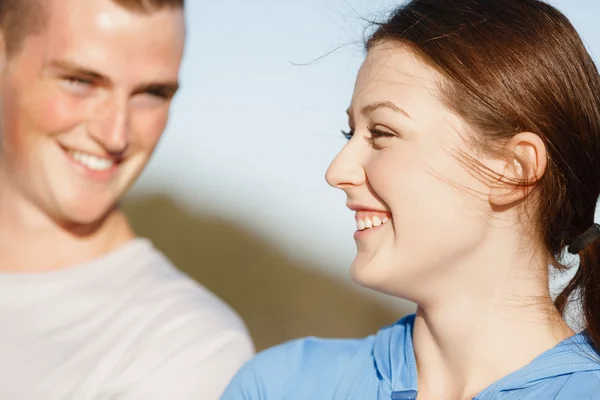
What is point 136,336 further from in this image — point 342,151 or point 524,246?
point 524,246

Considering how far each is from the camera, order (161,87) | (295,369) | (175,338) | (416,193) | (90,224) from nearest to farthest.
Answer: (416,193) < (295,369) < (175,338) < (161,87) < (90,224)

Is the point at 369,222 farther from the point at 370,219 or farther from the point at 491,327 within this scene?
the point at 491,327

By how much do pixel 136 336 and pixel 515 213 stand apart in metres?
1.29

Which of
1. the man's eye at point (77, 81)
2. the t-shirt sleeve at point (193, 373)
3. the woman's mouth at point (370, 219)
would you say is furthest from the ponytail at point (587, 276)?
the man's eye at point (77, 81)

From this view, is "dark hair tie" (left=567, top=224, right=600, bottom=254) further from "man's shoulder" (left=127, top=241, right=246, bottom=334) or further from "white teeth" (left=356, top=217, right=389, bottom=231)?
"man's shoulder" (left=127, top=241, right=246, bottom=334)

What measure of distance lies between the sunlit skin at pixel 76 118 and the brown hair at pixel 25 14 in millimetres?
28

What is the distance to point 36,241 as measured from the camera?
122 inches

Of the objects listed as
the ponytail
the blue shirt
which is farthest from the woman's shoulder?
the ponytail

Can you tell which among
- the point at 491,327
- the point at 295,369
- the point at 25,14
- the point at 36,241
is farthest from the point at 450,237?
the point at 25,14

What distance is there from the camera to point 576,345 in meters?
2.37

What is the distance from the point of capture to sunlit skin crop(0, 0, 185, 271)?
294 centimetres

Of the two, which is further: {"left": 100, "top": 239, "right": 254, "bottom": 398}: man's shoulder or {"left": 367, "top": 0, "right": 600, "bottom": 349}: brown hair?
{"left": 100, "top": 239, "right": 254, "bottom": 398}: man's shoulder

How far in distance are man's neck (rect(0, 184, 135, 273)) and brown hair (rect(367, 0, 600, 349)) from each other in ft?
4.49

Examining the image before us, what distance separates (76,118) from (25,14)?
49 centimetres
